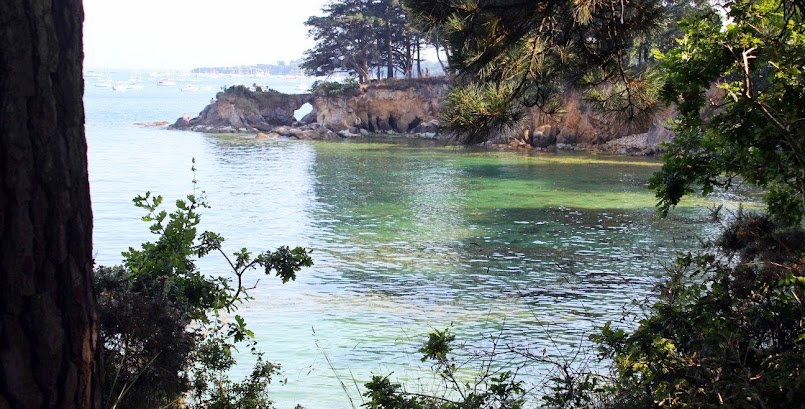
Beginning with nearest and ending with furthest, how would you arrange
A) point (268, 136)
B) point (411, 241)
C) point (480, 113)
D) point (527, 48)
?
point (480, 113)
point (527, 48)
point (411, 241)
point (268, 136)

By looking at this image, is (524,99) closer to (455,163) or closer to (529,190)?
(529,190)

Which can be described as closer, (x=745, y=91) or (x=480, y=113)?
(x=745, y=91)

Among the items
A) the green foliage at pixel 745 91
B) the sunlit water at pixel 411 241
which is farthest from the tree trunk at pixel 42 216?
the sunlit water at pixel 411 241

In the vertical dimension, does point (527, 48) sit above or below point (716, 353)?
above

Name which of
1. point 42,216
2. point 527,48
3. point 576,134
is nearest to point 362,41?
point 576,134

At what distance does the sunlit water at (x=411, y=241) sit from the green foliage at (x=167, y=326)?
183cm

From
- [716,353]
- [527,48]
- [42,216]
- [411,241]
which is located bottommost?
[411,241]

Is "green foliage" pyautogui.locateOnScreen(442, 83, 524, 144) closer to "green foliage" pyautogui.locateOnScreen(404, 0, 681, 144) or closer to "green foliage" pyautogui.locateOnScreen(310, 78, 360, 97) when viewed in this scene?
"green foliage" pyautogui.locateOnScreen(404, 0, 681, 144)

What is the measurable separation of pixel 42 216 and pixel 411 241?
614 inches

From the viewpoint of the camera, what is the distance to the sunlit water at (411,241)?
402 inches

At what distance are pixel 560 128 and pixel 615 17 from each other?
39126 mm

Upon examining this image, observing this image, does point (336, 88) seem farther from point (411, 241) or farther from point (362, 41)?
point (411, 241)

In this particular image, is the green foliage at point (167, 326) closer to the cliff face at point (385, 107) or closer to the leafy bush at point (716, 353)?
the leafy bush at point (716, 353)

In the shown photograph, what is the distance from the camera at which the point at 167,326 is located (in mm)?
4527
